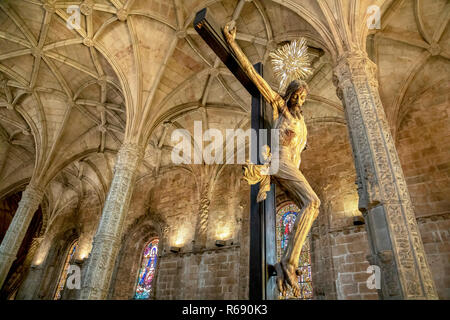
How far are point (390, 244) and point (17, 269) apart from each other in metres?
22.7

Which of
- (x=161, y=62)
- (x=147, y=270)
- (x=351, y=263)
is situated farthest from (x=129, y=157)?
(x=351, y=263)

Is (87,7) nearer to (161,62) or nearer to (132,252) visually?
(161,62)

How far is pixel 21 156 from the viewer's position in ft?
56.2

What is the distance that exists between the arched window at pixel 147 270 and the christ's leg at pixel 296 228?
41.9ft

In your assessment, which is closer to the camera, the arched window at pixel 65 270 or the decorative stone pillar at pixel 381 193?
the decorative stone pillar at pixel 381 193

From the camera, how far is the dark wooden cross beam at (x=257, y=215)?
1734mm

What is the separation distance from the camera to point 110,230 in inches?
336

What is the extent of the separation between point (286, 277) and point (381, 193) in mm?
3611

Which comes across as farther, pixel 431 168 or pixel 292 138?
pixel 431 168

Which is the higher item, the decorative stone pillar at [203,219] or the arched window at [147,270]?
the decorative stone pillar at [203,219]

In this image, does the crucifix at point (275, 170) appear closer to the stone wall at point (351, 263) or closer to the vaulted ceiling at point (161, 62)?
the vaulted ceiling at point (161, 62)

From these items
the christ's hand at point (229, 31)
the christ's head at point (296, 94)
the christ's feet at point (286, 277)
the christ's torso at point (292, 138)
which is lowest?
the christ's feet at point (286, 277)

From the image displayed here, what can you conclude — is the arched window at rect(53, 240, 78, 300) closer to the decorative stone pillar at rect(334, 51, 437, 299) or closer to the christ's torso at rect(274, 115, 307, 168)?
the decorative stone pillar at rect(334, 51, 437, 299)

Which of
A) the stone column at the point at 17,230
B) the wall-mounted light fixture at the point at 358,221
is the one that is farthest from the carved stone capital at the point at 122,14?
the wall-mounted light fixture at the point at 358,221
